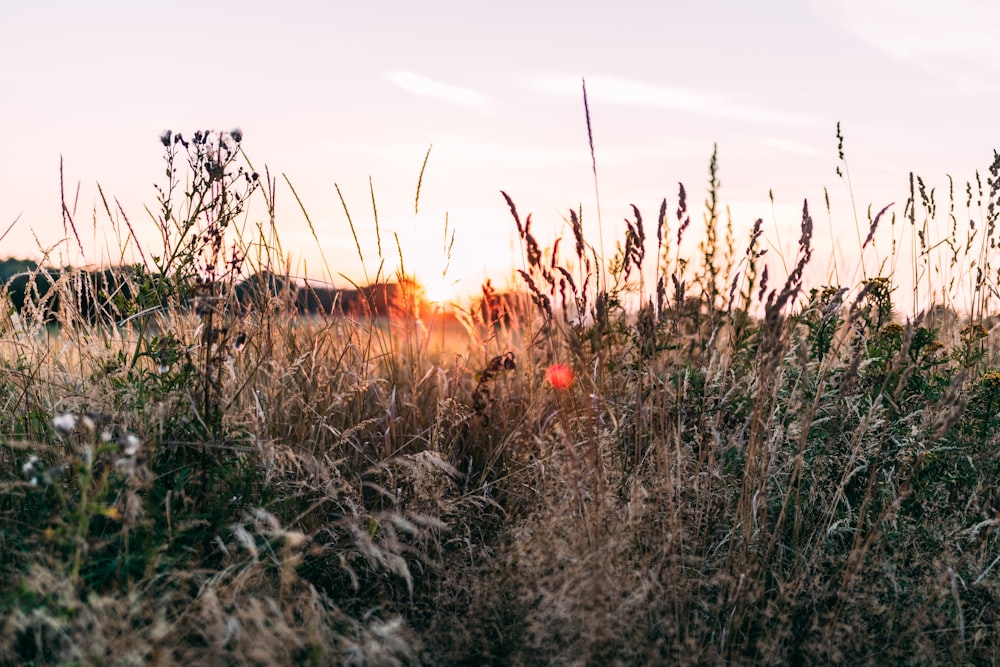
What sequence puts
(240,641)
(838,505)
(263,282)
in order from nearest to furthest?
(240,641) < (838,505) < (263,282)

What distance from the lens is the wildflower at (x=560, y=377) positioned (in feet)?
8.17

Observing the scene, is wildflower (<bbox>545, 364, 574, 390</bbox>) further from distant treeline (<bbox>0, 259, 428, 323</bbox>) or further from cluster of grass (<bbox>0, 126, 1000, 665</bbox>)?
distant treeline (<bbox>0, 259, 428, 323</bbox>)

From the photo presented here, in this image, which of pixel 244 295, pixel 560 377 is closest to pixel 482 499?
pixel 560 377

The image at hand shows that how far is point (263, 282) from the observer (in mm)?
3117

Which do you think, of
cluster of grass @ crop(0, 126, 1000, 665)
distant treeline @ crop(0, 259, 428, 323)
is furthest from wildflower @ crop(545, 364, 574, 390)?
distant treeline @ crop(0, 259, 428, 323)

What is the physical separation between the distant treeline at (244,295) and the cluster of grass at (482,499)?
3 centimetres

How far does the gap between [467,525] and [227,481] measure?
0.74 meters

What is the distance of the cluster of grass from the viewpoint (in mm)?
1851

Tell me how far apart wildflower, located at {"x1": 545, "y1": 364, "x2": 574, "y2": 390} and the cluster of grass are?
0.06 feet

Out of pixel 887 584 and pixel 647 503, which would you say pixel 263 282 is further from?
pixel 887 584

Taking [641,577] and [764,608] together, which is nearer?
[641,577]

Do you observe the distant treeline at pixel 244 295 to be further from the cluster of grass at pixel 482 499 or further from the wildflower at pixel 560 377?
the wildflower at pixel 560 377

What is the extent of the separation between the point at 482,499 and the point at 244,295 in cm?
131

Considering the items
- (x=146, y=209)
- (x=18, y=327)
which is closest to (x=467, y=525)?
(x=146, y=209)
